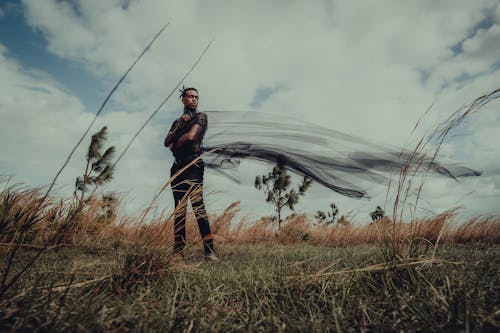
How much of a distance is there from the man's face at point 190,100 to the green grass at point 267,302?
2264mm

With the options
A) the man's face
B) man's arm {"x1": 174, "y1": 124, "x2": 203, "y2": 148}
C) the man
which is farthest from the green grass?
the man's face

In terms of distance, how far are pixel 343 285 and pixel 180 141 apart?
2458mm

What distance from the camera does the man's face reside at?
3561 mm

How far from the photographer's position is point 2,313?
104 centimetres

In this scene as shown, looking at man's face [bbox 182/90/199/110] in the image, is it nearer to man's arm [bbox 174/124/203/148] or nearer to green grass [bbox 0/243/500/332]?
man's arm [bbox 174/124/203/148]

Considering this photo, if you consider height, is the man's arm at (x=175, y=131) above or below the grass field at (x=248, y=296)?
above

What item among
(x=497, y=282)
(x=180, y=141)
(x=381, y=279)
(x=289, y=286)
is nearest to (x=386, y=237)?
(x=381, y=279)

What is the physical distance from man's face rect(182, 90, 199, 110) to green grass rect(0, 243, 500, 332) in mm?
2264

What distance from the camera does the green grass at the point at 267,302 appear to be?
1.03 m

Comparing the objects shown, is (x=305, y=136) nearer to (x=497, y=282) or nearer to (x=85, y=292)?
(x=497, y=282)

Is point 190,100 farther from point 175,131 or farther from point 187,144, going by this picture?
point 187,144

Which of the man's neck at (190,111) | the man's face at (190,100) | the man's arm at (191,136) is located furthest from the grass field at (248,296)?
the man's face at (190,100)

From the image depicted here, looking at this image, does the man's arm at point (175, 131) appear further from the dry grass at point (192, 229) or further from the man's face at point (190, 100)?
the dry grass at point (192, 229)

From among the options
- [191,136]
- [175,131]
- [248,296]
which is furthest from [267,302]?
[175,131]
